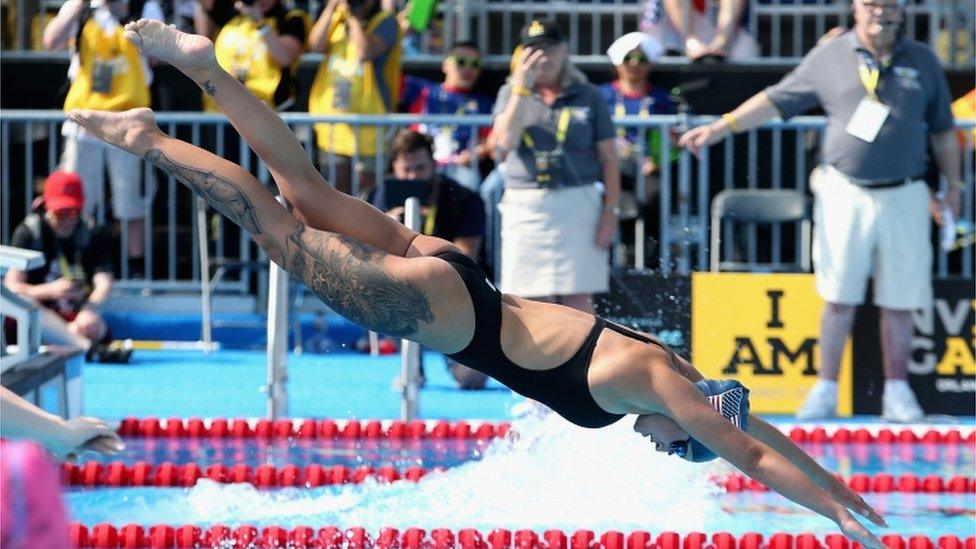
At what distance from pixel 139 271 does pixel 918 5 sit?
20.5ft

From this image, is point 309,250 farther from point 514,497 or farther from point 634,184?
point 634,184

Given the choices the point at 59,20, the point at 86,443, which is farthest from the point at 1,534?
the point at 59,20

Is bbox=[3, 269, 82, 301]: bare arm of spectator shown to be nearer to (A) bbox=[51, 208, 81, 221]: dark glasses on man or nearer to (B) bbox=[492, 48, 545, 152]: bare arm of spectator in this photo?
(A) bbox=[51, 208, 81, 221]: dark glasses on man

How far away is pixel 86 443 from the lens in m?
3.61

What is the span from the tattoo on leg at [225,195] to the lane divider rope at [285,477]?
6.82ft

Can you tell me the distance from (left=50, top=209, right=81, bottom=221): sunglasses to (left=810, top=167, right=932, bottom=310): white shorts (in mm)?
4499

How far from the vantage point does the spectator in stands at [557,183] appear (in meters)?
8.09

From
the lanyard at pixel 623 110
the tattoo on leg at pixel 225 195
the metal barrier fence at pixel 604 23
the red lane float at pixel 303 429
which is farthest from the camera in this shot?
the metal barrier fence at pixel 604 23

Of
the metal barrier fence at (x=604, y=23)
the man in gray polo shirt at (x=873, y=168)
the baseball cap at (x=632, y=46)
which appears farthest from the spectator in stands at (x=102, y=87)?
the man in gray polo shirt at (x=873, y=168)

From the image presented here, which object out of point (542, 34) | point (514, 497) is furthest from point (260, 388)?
point (542, 34)

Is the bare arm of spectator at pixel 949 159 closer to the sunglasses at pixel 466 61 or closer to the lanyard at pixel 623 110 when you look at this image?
the lanyard at pixel 623 110

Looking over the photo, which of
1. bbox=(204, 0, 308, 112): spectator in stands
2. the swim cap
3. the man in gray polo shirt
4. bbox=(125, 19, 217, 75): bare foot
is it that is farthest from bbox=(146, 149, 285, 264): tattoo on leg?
bbox=(204, 0, 308, 112): spectator in stands

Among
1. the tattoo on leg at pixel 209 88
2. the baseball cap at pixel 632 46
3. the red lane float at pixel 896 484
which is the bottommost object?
the red lane float at pixel 896 484

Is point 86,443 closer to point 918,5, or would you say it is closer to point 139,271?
point 139,271
